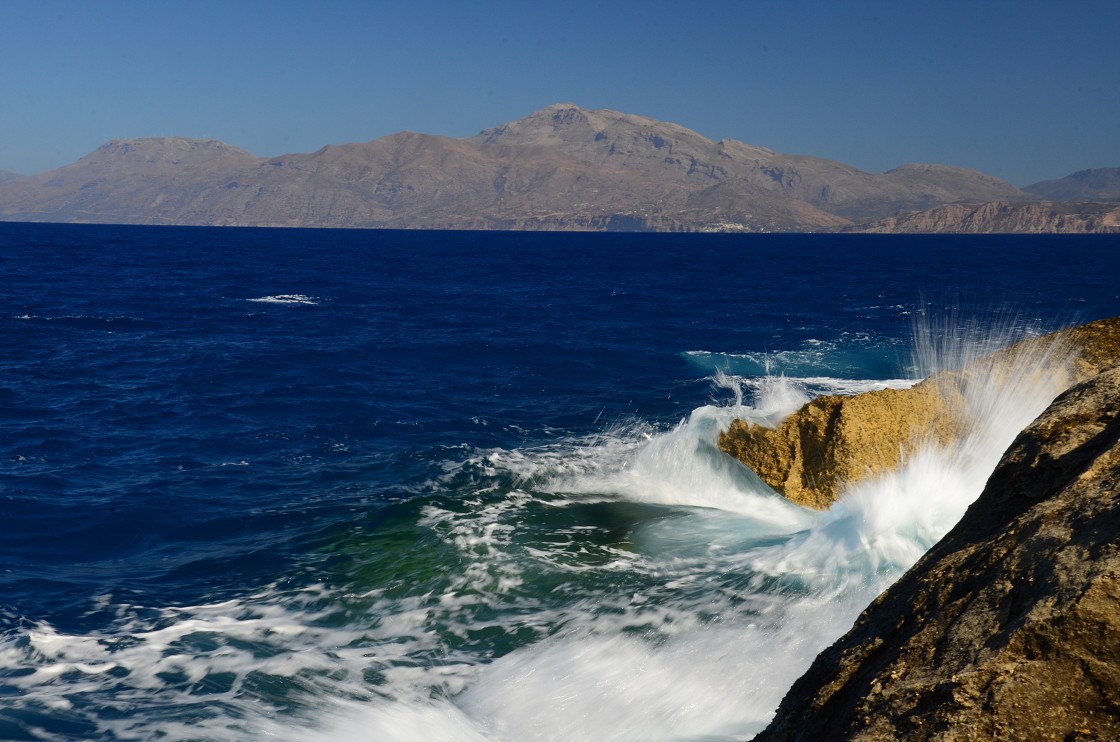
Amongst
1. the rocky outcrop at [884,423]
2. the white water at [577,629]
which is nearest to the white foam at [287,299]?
the white water at [577,629]

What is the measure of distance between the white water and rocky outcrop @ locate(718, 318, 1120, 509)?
0.56 ft

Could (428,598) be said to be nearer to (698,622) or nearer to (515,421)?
(698,622)

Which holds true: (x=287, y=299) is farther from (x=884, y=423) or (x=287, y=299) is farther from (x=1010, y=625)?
(x=1010, y=625)

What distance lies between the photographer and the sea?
8.04 meters

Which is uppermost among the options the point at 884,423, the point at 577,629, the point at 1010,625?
the point at 1010,625

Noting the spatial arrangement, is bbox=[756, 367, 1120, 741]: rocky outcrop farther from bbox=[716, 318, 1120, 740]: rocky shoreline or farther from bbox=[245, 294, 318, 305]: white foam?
bbox=[245, 294, 318, 305]: white foam

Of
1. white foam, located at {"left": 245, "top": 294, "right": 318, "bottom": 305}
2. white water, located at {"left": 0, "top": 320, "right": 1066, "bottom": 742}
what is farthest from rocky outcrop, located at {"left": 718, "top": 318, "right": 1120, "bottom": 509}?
white foam, located at {"left": 245, "top": 294, "right": 318, "bottom": 305}

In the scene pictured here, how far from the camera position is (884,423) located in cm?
1222

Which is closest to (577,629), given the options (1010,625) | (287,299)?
(1010,625)

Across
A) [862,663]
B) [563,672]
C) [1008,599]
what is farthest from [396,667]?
[1008,599]

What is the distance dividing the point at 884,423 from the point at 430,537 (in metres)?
6.46

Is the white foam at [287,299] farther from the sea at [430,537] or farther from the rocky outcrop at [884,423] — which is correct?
the rocky outcrop at [884,423]

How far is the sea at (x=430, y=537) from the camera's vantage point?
8.04m

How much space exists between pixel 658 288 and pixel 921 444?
48197mm
